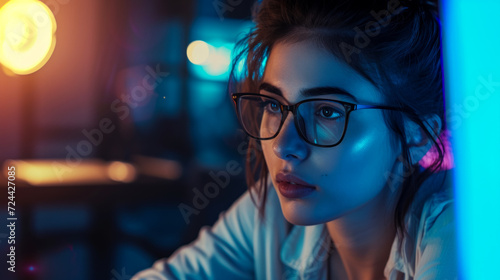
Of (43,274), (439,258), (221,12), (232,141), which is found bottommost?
(439,258)

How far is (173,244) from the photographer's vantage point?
1.15 m

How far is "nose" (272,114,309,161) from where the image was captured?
737mm

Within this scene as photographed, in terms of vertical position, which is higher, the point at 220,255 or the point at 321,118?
the point at 321,118

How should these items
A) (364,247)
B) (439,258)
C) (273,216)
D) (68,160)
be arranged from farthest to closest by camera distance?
(68,160) → (273,216) → (364,247) → (439,258)

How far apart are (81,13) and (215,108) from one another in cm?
37

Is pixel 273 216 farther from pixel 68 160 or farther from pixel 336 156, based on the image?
pixel 68 160

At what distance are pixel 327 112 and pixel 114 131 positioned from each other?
58 centimetres

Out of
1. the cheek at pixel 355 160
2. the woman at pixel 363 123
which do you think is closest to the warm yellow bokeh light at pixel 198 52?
the woman at pixel 363 123

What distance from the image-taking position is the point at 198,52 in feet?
3.65

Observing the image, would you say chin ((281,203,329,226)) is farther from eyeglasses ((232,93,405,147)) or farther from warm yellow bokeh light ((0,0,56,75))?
warm yellow bokeh light ((0,0,56,75))

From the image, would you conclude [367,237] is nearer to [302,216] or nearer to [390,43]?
[302,216]

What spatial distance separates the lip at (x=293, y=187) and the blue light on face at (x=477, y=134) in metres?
0.24

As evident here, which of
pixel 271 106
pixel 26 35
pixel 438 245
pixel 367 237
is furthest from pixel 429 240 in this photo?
pixel 26 35

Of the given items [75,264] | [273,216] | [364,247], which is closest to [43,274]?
[75,264]
